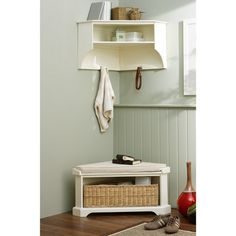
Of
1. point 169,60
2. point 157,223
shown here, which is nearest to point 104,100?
point 169,60

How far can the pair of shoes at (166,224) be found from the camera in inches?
132

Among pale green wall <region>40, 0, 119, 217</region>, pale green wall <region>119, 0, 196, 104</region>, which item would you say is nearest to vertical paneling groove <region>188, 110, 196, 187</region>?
pale green wall <region>119, 0, 196, 104</region>

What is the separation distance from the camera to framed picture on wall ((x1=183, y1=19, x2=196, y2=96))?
161 inches

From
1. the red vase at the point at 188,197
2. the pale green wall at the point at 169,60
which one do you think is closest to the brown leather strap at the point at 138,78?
the pale green wall at the point at 169,60

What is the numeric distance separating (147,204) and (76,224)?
0.66 meters

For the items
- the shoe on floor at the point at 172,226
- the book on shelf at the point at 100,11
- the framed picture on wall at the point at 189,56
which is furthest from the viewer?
the book on shelf at the point at 100,11

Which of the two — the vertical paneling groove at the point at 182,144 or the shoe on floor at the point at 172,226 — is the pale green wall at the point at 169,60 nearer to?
the vertical paneling groove at the point at 182,144

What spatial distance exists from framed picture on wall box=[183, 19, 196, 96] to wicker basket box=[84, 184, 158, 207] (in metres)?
0.90

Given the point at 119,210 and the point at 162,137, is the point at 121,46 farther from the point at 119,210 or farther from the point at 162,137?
the point at 119,210

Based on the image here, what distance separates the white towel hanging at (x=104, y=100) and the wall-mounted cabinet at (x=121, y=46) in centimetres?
12

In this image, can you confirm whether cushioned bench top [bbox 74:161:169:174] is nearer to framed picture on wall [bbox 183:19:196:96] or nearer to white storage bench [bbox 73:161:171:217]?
white storage bench [bbox 73:161:171:217]
